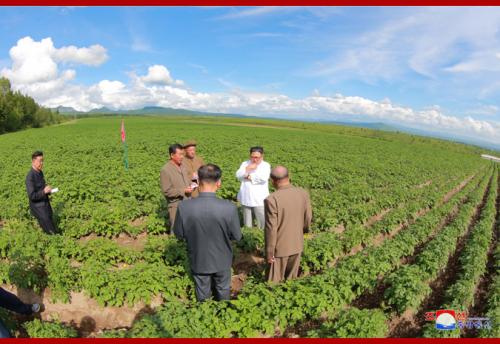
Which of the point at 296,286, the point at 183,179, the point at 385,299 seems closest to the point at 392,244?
the point at 385,299

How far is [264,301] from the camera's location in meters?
4.17

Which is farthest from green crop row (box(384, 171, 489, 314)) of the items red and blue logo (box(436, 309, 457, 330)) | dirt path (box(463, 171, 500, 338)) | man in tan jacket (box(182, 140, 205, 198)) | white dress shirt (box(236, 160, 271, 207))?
man in tan jacket (box(182, 140, 205, 198))

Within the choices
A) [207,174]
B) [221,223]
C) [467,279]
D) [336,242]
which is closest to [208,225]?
[221,223]

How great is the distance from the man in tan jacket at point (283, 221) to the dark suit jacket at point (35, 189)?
539 centimetres

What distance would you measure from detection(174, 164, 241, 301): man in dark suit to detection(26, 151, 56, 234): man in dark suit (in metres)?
4.49

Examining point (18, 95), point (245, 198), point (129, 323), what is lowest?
point (129, 323)

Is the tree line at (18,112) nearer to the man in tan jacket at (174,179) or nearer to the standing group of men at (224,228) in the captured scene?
the man in tan jacket at (174,179)

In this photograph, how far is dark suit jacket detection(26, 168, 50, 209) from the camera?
610 cm

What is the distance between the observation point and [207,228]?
365 cm

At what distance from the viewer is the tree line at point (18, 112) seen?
55.2 m

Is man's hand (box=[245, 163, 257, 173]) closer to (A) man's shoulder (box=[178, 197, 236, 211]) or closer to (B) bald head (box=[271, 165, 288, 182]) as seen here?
(B) bald head (box=[271, 165, 288, 182])

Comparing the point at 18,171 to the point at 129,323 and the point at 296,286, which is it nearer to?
the point at 129,323

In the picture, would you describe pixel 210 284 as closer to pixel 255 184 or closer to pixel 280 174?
A: pixel 280 174

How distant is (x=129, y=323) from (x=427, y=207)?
12624 millimetres
